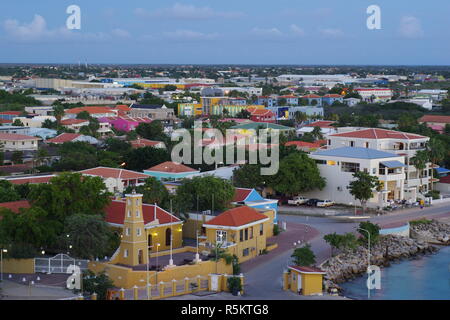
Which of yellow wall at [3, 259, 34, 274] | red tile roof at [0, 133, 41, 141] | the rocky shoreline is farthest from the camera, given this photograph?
red tile roof at [0, 133, 41, 141]

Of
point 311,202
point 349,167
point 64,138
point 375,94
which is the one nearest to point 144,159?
point 311,202

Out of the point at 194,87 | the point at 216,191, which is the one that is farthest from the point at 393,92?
the point at 216,191

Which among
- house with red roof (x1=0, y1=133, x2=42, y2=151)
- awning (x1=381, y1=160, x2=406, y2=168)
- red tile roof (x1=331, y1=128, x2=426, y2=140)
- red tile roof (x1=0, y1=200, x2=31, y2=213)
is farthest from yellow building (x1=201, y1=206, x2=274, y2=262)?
house with red roof (x1=0, y1=133, x2=42, y2=151)

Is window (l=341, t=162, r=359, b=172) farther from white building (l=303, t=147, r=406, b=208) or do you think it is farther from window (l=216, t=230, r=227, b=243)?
window (l=216, t=230, r=227, b=243)

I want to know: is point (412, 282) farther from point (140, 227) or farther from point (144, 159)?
point (144, 159)

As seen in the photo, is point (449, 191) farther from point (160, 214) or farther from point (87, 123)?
point (87, 123)

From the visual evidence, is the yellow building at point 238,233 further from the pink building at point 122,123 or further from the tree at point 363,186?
the pink building at point 122,123
